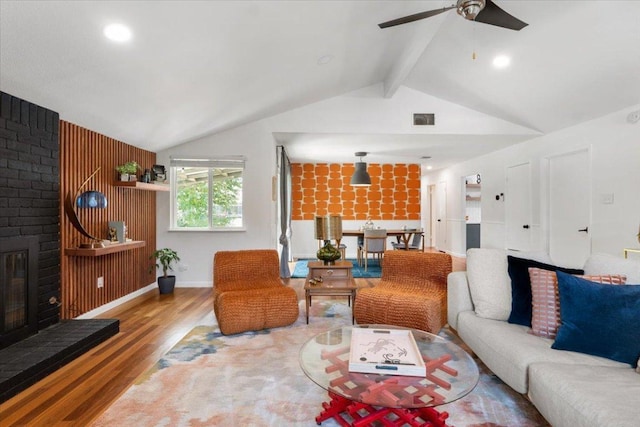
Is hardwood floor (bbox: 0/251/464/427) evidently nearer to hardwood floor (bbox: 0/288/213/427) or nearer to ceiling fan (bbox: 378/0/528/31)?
hardwood floor (bbox: 0/288/213/427)

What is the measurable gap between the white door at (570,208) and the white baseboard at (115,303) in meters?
5.81

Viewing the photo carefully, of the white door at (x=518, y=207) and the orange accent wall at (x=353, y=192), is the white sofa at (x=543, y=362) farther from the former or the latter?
the orange accent wall at (x=353, y=192)

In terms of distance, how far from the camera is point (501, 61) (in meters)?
3.82

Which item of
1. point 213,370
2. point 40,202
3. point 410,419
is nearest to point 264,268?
point 213,370

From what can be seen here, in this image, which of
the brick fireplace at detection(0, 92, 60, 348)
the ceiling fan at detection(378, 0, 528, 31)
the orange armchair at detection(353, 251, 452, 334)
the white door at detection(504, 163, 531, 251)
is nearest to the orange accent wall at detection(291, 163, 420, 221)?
the white door at detection(504, 163, 531, 251)

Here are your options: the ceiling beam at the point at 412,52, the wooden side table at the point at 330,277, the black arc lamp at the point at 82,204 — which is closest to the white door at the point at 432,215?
the ceiling beam at the point at 412,52

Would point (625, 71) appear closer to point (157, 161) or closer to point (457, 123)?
point (457, 123)

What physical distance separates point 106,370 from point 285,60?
2.97m

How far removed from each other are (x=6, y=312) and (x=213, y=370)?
1.70 m

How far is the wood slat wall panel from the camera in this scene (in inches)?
134

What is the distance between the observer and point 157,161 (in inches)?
204

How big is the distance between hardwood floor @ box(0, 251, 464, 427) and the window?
141cm

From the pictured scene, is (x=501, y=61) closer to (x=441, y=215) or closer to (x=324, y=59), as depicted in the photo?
(x=324, y=59)

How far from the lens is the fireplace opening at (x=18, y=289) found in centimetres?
267
